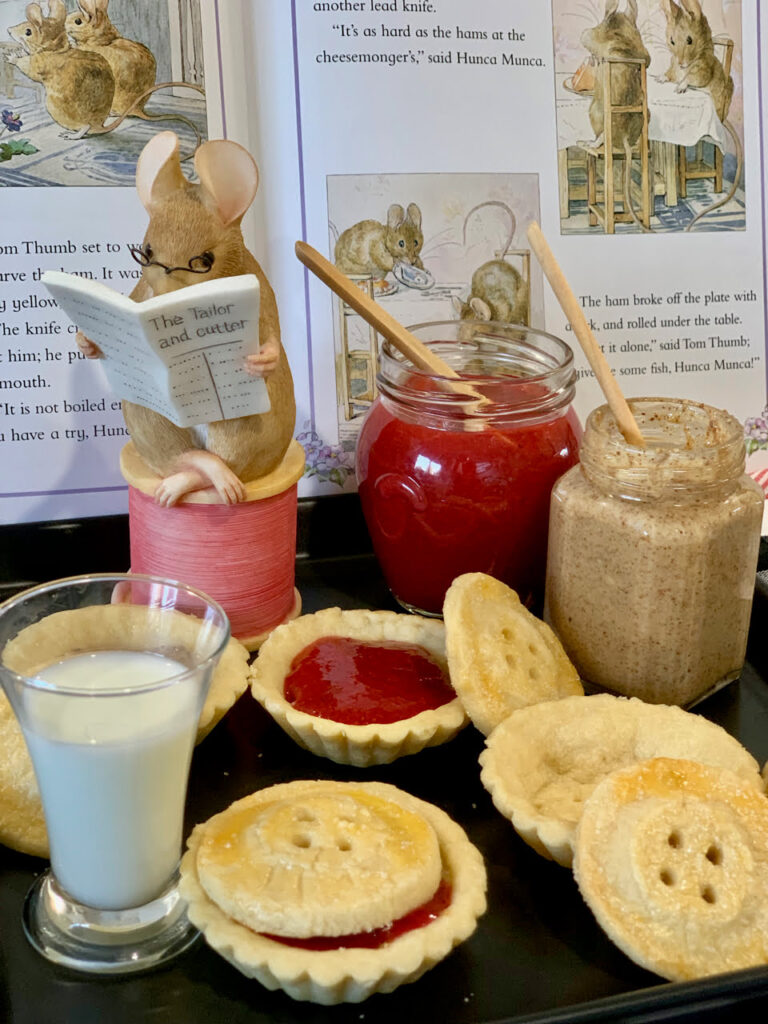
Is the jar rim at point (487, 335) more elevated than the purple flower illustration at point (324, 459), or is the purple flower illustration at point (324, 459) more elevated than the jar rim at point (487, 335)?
the jar rim at point (487, 335)

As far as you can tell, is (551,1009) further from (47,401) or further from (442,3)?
(442,3)

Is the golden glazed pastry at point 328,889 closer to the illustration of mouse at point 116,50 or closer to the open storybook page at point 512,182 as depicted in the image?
the open storybook page at point 512,182

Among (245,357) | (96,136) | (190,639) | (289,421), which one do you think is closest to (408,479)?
(289,421)

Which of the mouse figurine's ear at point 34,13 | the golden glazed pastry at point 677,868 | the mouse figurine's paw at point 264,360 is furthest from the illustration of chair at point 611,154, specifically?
the golden glazed pastry at point 677,868

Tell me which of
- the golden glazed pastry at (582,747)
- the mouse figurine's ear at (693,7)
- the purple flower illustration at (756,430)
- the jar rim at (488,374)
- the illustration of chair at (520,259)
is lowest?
the golden glazed pastry at (582,747)

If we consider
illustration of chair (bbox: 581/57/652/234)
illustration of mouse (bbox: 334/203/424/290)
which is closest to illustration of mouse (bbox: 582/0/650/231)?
illustration of chair (bbox: 581/57/652/234)

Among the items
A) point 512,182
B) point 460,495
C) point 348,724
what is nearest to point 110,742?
point 348,724

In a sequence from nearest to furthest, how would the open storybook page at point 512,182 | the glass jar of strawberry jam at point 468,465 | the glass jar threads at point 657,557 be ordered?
1. the glass jar threads at point 657,557
2. the glass jar of strawberry jam at point 468,465
3. the open storybook page at point 512,182
